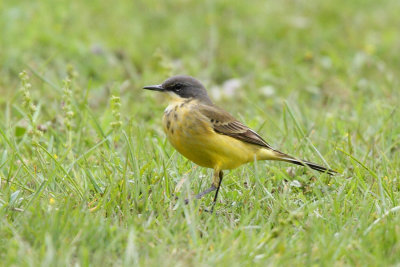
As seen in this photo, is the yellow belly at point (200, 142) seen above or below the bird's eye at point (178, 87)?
below

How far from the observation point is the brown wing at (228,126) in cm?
568

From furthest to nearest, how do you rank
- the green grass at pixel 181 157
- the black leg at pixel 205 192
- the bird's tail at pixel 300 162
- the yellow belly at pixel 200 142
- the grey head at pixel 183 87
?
1. the grey head at pixel 183 87
2. the bird's tail at pixel 300 162
3. the yellow belly at pixel 200 142
4. the black leg at pixel 205 192
5. the green grass at pixel 181 157

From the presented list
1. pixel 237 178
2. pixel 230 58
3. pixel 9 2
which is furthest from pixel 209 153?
pixel 9 2

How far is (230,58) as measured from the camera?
999 centimetres

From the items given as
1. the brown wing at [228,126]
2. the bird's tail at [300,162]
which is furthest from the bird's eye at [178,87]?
the bird's tail at [300,162]

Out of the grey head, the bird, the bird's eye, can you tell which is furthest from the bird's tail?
the bird's eye

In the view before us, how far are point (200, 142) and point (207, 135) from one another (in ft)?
0.31

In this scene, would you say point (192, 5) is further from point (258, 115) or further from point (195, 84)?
point (195, 84)

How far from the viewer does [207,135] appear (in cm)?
541

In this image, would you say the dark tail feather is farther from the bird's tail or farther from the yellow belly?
the yellow belly

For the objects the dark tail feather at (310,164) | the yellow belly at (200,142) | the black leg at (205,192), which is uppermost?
the yellow belly at (200,142)

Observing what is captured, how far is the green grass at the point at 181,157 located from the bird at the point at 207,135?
0.51 ft

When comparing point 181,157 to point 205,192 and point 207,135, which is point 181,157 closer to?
point 207,135

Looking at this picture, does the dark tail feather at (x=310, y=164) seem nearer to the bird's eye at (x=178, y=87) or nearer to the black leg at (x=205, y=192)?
the black leg at (x=205, y=192)
